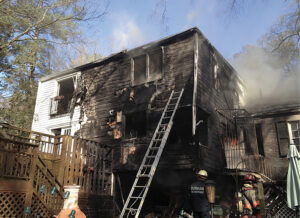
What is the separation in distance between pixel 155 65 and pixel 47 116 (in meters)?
8.57

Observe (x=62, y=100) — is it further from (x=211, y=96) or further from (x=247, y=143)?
(x=247, y=143)

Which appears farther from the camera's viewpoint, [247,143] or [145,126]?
[247,143]

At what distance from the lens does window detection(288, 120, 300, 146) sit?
15125mm

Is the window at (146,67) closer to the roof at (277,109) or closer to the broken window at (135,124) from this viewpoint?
the broken window at (135,124)

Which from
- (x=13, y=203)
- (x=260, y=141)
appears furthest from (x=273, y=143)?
(x=13, y=203)

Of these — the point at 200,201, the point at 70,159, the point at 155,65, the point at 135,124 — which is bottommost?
the point at 200,201

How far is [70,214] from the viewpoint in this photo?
542 centimetres

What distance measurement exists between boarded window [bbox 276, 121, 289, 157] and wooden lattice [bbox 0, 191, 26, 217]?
13.5 meters

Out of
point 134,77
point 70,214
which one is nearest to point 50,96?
point 134,77

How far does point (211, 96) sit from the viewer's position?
13.3 meters

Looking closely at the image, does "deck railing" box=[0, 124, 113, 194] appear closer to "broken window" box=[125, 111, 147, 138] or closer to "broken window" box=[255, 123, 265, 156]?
"broken window" box=[125, 111, 147, 138]

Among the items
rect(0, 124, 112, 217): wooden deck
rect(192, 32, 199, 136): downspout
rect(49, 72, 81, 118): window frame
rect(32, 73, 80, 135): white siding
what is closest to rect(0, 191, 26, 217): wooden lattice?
rect(0, 124, 112, 217): wooden deck

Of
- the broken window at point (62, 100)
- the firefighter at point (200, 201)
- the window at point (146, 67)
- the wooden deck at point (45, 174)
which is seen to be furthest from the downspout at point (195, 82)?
the broken window at point (62, 100)

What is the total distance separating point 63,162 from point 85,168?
1.11m
